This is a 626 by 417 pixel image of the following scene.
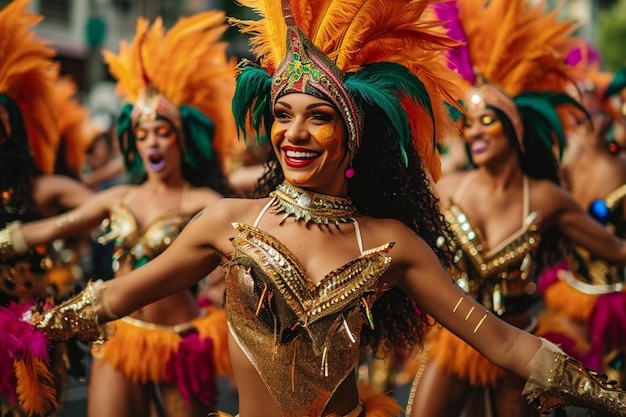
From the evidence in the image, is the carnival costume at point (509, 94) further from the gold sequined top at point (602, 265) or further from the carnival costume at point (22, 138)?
the carnival costume at point (22, 138)

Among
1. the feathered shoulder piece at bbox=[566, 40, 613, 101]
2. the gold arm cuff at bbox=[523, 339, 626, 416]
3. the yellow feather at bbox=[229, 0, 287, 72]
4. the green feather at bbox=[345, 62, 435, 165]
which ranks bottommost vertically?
the gold arm cuff at bbox=[523, 339, 626, 416]

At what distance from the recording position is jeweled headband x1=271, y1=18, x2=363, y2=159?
3.12 metres

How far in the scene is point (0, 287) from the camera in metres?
4.99

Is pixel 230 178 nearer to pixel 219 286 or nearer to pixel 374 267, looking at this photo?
pixel 219 286

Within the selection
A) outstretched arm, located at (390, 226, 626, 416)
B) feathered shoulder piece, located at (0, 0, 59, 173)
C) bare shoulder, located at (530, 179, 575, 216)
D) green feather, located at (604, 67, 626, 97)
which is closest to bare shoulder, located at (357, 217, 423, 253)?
outstretched arm, located at (390, 226, 626, 416)

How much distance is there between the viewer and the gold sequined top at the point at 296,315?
3047 millimetres

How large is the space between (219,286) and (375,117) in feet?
9.97

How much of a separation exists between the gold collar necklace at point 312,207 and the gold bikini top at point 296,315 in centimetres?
15

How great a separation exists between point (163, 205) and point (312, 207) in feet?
6.92

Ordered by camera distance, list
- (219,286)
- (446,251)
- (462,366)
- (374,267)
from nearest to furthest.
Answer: (374,267), (446,251), (462,366), (219,286)

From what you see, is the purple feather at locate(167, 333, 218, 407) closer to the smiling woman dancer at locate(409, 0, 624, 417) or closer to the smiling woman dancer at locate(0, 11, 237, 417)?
→ the smiling woman dancer at locate(0, 11, 237, 417)

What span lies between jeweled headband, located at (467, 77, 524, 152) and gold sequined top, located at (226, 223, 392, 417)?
218cm

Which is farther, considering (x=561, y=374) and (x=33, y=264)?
(x=33, y=264)

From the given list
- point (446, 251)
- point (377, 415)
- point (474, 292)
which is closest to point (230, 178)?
point (474, 292)
